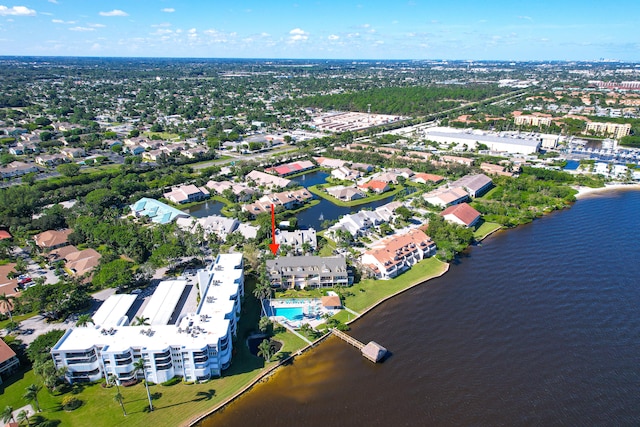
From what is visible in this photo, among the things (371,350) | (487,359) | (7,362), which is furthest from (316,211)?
(7,362)

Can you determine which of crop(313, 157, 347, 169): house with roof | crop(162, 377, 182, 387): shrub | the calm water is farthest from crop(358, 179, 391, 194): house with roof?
crop(162, 377, 182, 387): shrub

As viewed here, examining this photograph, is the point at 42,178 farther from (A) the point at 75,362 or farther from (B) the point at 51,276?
(A) the point at 75,362

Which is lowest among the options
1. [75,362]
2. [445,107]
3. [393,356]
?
[393,356]

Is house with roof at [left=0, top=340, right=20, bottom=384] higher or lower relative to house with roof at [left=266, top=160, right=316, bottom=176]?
lower

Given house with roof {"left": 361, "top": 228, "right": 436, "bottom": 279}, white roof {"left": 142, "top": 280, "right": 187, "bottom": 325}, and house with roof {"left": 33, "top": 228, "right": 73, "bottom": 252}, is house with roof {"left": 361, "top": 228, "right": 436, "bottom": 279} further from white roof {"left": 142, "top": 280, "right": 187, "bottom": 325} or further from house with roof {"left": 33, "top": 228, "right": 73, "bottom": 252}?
house with roof {"left": 33, "top": 228, "right": 73, "bottom": 252}

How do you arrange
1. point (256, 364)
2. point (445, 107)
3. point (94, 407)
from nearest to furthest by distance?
point (94, 407)
point (256, 364)
point (445, 107)

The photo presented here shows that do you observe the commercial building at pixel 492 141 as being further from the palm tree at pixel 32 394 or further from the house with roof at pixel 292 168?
the palm tree at pixel 32 394

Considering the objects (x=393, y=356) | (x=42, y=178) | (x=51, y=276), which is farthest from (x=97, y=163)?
(x=393, y=356)
